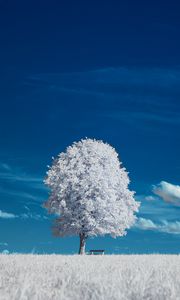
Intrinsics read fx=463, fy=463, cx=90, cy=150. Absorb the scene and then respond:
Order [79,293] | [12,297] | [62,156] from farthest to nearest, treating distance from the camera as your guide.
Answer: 1. [62,156]
2. [79,293]
3. [12,297]

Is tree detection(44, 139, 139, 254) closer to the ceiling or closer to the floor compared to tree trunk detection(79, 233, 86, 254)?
closer to the ceiling

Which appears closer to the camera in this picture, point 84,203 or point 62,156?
point 84,203

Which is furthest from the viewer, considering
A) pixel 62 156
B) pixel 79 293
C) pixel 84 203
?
pixel 62 156

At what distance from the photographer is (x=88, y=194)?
43.7 meters

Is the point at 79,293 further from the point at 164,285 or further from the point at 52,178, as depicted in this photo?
the point at 52,178

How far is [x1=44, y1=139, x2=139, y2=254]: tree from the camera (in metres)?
43.3

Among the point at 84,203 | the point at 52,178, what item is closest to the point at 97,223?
the point at 84,203

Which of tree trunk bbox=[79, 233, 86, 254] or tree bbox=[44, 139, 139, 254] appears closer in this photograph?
tree bbox=[44, 139, 139, 254]

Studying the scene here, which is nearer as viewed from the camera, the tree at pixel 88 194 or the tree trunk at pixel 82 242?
the tree at pixel 88 194

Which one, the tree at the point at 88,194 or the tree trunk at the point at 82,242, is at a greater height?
the tree at the point at 88,194

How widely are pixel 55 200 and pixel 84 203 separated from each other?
119 inches

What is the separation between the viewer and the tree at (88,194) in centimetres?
4331

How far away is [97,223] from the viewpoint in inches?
1715

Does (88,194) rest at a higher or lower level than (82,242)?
higher
